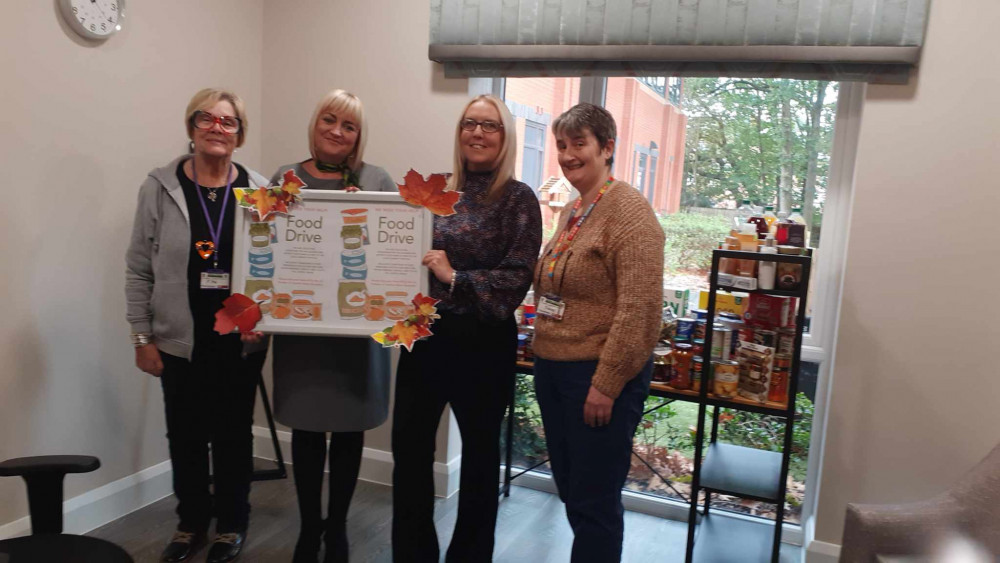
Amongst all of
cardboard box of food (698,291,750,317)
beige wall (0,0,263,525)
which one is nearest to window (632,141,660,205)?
cardboard box of food (698,291,750,317)

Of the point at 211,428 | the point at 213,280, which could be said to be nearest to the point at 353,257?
the point at 213,280

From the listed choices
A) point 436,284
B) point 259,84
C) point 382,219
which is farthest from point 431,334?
point 259,84

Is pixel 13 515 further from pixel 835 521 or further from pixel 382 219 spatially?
pixel 835 521

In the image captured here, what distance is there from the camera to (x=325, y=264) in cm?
193

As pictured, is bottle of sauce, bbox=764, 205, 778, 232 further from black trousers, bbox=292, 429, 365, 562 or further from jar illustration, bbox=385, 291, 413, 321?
black trousers, bbox=292, 429, 365, 562

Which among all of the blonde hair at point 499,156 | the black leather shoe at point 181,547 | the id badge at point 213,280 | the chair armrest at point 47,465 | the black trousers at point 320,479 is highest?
the blonde hair at point 499,156

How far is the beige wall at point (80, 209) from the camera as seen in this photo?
2141 millimetres

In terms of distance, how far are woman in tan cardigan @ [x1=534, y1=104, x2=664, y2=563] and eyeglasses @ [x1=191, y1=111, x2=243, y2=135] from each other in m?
1.04

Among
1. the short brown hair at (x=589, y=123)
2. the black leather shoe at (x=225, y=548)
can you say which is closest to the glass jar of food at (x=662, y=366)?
the short brown hair at (x=589, y=123)

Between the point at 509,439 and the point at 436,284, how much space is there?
124 cm

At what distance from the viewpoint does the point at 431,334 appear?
1854 mm

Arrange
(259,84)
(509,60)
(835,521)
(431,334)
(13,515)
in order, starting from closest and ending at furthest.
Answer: (431,334), (13,515), (835,521), (509,60), (259,84)

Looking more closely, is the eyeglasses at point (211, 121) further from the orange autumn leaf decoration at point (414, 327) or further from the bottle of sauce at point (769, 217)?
the bottle of sauce at point (769, 217)

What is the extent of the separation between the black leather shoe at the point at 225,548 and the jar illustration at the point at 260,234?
1.09 meters
